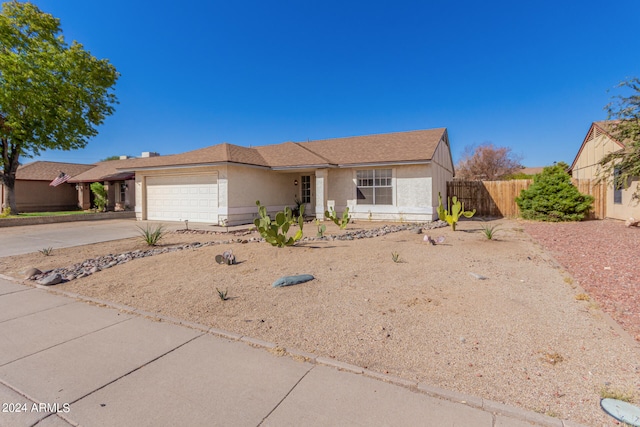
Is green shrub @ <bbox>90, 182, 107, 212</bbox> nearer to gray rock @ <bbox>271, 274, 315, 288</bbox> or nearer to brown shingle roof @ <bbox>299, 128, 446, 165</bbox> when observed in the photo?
brown shingle roof @ <bbox>299, 128, 446, 165</bbox>

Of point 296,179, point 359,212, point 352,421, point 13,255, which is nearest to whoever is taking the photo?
point 352,421

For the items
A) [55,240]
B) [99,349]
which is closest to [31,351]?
[99,349]

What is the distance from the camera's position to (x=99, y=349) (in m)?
3.58

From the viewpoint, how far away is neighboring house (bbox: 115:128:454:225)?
15953 mm

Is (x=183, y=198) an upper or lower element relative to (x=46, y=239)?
upper

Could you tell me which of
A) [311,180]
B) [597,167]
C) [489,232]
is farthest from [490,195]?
[489,232]

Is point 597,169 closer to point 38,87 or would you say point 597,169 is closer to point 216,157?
point 216,157

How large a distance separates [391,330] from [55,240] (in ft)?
42.4

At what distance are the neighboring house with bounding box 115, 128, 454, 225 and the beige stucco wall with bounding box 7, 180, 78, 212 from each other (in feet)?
50.0

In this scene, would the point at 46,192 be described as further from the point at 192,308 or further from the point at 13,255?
the point at 192,308

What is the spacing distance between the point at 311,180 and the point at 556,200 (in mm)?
12956

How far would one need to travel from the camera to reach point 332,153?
63.0 feet

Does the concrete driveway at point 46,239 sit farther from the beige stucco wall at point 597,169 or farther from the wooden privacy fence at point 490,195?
the beige stucco wall at point 597,169

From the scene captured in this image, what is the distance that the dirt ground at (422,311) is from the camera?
9.67 ft
